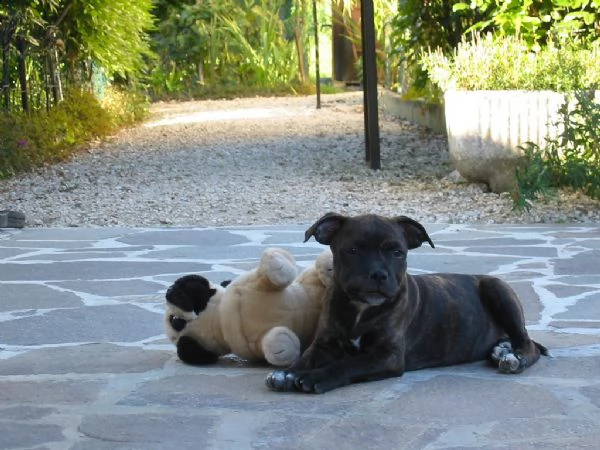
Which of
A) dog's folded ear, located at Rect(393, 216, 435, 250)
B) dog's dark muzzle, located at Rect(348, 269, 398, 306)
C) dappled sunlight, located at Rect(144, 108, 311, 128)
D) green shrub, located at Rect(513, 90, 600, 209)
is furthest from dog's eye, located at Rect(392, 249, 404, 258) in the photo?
dappled sunlight, located at Rect(144, 108, 311, 128)

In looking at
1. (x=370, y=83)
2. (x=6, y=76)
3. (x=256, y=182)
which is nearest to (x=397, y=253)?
(x=256, y=182)

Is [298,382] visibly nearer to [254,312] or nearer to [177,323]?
[254,312]

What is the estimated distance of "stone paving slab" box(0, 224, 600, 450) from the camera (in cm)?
379

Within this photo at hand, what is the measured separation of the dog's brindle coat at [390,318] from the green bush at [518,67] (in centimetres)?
556

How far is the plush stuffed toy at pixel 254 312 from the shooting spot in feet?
15.0

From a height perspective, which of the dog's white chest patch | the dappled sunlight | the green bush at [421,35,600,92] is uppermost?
the green bush at [421,35,600,92]

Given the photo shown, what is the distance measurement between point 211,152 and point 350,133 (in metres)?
2.40

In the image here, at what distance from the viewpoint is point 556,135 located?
32.3 feet

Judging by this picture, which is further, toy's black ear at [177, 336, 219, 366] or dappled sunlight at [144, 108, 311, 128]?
dappled sunlight at [144, 108, 311, 128]

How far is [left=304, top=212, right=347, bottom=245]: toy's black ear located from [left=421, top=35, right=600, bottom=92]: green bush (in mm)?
5937

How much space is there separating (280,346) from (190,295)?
1.53ft

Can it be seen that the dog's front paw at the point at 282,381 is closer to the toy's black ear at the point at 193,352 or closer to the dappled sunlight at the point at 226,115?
the toy's black ear at the point at 193,352

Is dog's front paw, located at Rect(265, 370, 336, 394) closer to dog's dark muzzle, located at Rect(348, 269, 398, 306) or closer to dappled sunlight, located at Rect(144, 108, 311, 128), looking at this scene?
dog's dark muzzle, located at Rect(348, 269, 398, 306)

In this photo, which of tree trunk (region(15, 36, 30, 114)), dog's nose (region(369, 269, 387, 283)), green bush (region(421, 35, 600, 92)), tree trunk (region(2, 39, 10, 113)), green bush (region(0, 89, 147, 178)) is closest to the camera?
dog's nose (region(369, 269, 387, 283))
